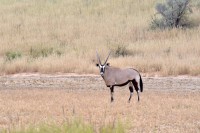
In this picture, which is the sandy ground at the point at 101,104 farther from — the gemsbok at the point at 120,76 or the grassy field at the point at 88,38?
the grassy field at the point at 88,38

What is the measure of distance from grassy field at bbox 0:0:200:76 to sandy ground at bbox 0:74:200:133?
1651mm

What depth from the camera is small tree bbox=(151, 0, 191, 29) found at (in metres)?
35.0

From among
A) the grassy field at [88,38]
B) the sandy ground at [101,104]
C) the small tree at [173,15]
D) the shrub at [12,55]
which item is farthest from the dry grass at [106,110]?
the small tree at [173,15]

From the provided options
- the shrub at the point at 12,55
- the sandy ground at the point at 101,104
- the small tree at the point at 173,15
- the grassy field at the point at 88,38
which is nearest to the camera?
the sandy ground at the point at 101,104

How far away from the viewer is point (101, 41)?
32531 millimetres

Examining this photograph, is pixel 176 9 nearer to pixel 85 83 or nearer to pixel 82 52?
pixel 82 52

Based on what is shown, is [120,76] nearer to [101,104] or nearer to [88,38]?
[101,104]

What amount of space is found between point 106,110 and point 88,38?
1943 centimetres

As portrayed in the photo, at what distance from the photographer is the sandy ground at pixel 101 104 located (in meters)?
12.6

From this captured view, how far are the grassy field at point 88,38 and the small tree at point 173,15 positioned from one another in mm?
662

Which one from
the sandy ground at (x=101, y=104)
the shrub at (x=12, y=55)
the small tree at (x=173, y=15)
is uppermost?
the small tree at (x=173, y=15)

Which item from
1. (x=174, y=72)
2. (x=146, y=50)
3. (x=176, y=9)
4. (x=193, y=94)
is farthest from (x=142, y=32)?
(x=193, y=94)

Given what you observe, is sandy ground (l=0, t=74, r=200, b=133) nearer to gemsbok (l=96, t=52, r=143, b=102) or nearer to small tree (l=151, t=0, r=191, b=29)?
gemsbok (l=96, t=52, r=143, b=102)

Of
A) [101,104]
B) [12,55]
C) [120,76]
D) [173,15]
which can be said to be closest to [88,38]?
[173,15]
